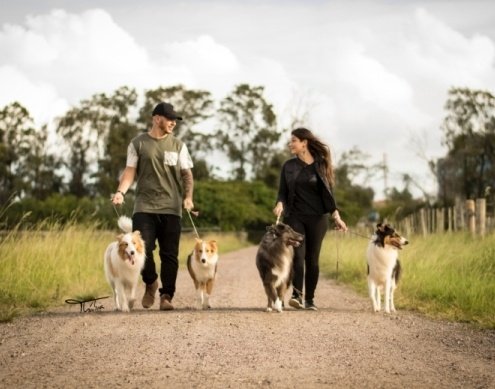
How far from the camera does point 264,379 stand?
4.96 m

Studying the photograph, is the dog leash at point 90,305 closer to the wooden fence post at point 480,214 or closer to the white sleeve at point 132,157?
the white sleeve at point 132,157

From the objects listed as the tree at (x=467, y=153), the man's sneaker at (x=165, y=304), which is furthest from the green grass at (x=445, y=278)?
the tree at (x=467, y=153)

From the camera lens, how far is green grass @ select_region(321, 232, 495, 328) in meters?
9.31

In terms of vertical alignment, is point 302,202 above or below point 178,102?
below

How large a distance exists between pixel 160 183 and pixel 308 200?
6.20 feet

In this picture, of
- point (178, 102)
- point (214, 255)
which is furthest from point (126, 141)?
point (214, 255)

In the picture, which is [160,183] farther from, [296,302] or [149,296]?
[296,302]

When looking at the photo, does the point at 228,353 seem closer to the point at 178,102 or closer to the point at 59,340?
the point at 59,340

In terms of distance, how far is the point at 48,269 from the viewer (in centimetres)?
1168

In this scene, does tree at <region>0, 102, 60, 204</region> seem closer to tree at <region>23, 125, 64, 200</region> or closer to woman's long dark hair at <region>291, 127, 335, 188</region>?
tree at <region>23, 125, 64, 200</region>

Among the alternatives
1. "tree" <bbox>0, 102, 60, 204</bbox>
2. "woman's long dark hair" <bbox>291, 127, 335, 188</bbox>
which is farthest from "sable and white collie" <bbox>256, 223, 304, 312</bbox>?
"tree" <bbox>0, 102, 60, 204</bbox>

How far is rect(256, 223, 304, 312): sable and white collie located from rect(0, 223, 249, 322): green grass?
2.54 meters

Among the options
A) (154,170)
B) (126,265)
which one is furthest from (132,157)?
(126,265)

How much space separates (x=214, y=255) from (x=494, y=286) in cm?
399
